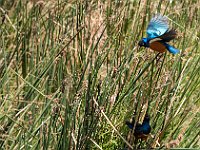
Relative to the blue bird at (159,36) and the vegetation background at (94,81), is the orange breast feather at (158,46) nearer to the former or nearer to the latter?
the blue bird at (159,36)

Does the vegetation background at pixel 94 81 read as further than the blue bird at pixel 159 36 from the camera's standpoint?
Yes

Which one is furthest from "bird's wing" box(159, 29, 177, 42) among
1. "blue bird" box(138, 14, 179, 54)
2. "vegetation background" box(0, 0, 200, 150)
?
"vegetation background" box(0, 0, 200, 150)

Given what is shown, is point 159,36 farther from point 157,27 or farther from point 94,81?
point 94,81

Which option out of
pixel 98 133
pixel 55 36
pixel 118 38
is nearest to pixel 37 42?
pixel 55 36

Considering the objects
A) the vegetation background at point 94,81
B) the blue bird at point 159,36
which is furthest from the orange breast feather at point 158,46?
the vegetation background at point 94,81

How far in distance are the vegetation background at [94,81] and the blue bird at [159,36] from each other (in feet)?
0.43

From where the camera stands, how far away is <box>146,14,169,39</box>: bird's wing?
190cm

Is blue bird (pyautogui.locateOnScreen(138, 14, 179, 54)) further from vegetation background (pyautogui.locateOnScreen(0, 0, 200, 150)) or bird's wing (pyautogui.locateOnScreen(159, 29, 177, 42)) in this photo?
vegetation background (pyautogui.locateOnScreen(0, 0, 200, 150))

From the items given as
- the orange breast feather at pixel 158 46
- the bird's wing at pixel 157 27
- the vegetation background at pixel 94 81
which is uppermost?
the bird's wing at pixel 157 27

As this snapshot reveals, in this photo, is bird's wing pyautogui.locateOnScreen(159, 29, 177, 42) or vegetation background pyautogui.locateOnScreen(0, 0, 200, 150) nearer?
bird's wing pyautogui.locateOnScreen(159, 29, 177, 42)

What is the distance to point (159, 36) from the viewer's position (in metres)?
1.83

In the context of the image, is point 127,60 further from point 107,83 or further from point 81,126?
point 81,126

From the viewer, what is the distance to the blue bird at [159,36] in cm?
181

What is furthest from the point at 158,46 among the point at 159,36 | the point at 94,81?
the point at 94,81
